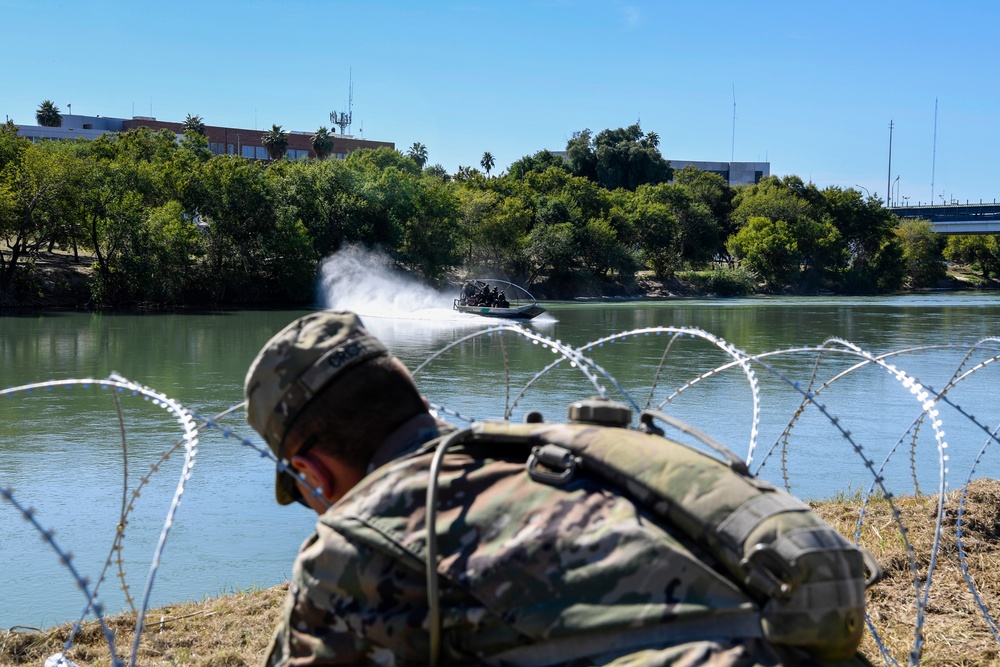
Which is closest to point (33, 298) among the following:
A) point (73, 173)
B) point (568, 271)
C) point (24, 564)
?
point (73, 173)

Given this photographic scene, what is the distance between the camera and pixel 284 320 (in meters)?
42.7

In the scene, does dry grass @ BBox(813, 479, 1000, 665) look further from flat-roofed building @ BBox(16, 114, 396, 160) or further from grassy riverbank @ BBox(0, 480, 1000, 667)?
flat-roofed building @ BBox(16, 114, 396, 160)

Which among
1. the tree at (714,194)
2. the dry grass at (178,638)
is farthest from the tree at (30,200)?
the tree at (714,194)

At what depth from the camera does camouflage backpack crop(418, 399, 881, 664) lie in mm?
1962

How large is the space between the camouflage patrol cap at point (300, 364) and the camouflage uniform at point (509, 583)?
382mm

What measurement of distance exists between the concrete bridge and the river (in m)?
82.2

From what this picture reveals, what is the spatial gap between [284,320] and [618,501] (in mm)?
41604

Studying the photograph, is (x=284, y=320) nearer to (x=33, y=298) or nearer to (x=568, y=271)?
(x=33, y=298)

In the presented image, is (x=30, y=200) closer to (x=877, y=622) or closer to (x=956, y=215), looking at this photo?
(x=877, y=622)

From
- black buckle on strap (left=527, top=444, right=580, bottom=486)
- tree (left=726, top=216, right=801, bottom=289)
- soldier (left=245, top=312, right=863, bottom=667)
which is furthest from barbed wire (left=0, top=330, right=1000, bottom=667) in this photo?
tree (left=726, top=216, right=801, bottom=289)

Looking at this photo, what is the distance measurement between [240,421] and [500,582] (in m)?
14.3

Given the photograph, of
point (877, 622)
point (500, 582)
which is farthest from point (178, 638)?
point (500, 582)

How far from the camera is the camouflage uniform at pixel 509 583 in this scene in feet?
6.59

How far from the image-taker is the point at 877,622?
669 cm
